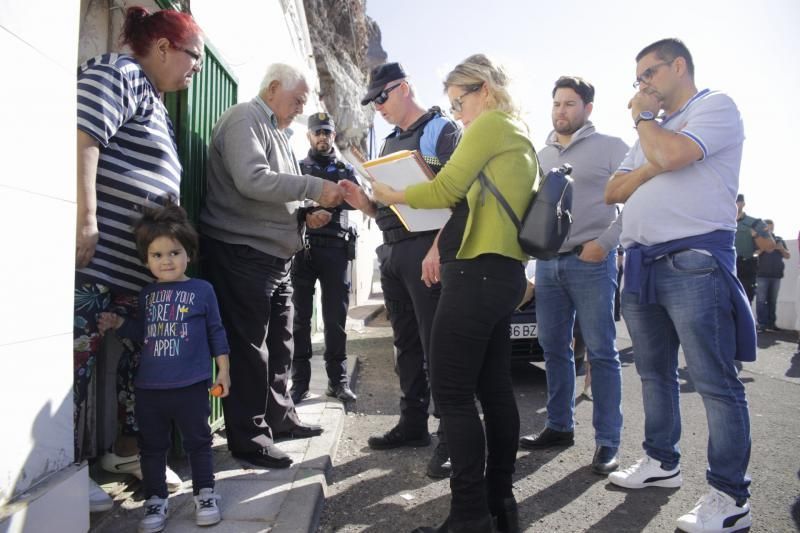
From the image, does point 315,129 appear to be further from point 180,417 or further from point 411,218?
point 180,417

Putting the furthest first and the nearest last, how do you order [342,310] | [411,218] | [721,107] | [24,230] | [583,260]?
[342,310]
[583,260]
[411,218]
[721,107]
[24,230]

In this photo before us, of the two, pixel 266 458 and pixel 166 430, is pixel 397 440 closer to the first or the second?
pixel 266 458

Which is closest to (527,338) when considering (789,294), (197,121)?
(197,121)

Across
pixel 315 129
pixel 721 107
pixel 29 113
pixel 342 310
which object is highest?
pixel 315 129

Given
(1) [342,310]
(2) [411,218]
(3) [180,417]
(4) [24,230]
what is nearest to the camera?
(4) [24,230]

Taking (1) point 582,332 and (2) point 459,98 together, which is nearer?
(2) point 459,98

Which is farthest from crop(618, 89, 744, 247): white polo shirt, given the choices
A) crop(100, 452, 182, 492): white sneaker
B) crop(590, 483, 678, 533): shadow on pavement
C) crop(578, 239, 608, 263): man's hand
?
crop(100, 452, 182, 492): white sneaker

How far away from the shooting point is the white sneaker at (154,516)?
2.16 metres

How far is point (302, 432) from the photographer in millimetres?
3443

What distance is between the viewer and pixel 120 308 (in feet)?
7.82

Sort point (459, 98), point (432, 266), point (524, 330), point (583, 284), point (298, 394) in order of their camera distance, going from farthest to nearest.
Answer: point (524, 330) < point (298, 394) < point (583, 284) < point (432, 266) < point (459, 98)

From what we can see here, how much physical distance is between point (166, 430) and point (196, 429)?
0.39 feet

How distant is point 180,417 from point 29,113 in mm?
1239

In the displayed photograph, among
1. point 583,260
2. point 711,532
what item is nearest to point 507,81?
point 583,260
